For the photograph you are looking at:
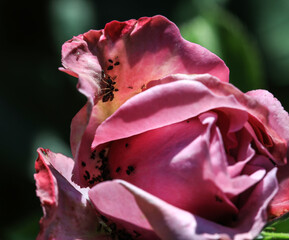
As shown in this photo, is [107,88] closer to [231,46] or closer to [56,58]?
[231,46]

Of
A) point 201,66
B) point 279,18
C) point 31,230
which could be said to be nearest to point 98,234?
point 201,66

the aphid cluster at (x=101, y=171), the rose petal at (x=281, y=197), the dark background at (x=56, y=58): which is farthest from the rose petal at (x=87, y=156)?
the dark background at (x=56, y=58)

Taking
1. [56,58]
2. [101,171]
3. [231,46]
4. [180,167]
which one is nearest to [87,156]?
[101,171]

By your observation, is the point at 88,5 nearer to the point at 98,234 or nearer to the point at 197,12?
the point at 197,12

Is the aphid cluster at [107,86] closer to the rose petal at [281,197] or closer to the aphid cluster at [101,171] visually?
the aphid cluster at [101,171]

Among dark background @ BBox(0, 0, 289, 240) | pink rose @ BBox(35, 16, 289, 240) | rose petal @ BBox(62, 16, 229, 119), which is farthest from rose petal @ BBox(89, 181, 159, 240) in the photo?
dark background @ BBox(0, 0, 289, 240)

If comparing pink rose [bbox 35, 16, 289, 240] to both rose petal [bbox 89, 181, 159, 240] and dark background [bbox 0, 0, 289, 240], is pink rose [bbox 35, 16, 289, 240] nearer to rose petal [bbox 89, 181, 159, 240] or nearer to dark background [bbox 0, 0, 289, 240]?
rose petal [bbox 89, 181, 159, 240]
